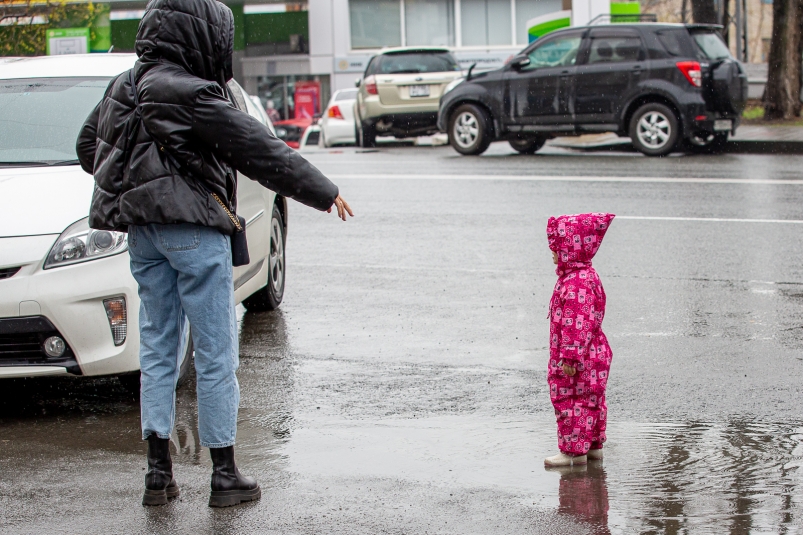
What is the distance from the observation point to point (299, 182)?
3.83 m

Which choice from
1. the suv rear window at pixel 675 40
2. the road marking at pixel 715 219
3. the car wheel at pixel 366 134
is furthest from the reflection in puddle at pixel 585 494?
the car wheel at pixel 366 134

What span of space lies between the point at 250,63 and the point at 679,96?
96.1 ft

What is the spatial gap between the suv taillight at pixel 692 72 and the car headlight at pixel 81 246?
39.0 ft

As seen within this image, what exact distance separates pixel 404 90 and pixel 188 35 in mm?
16893

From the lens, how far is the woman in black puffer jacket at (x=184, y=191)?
12.3 feet

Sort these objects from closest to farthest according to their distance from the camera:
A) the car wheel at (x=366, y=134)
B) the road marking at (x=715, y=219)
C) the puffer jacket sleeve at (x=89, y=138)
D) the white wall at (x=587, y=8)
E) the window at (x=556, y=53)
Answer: the puffer jacket sleeve at (x=89, y=138) → the road marking at (x=715, y=219) → the window at (x=556, y=53) → the car wheel at (x=366, y=134) → the white wall at (x=587, y=8)

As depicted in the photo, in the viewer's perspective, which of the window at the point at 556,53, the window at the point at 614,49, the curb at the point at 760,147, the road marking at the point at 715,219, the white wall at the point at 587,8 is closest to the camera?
the road marking at the point at 715,219

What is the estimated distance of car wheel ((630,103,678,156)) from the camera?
51.9 feet

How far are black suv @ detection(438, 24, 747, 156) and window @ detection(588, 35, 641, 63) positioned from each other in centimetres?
1

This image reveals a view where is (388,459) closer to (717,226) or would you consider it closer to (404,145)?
(717,226)

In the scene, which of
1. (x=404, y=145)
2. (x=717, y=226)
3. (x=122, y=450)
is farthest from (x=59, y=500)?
(x=404, y=145)

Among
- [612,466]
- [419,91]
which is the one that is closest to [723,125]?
[419,91]

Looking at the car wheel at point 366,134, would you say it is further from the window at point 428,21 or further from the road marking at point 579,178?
the window at point 428,21

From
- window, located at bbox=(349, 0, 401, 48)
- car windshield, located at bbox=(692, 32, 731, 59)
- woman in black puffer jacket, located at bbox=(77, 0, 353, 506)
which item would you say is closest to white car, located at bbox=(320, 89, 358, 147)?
car windshield, located at bbox=(692, 32, 731, 59)
